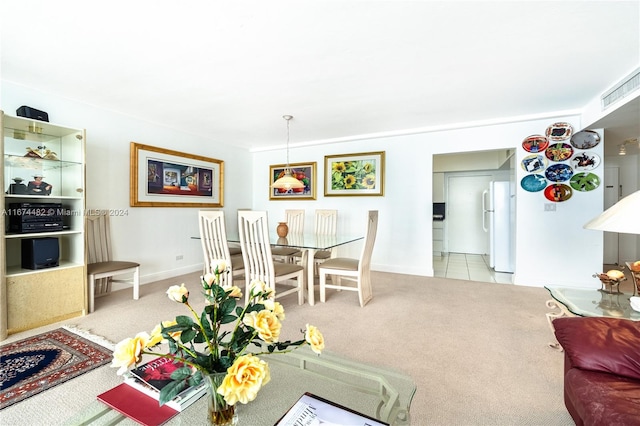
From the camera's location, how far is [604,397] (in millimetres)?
1008

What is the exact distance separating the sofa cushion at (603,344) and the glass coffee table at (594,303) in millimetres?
376

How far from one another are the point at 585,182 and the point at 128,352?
15.7ft

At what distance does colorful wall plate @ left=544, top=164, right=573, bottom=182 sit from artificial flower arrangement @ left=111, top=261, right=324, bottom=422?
425 cm

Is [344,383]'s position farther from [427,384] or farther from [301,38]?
[301,38]

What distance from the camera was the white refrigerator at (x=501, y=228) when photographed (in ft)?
15.2

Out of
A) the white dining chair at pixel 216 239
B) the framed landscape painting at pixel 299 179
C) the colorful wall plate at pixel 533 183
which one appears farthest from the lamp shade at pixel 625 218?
the framed landscape painting at pixel 299 179

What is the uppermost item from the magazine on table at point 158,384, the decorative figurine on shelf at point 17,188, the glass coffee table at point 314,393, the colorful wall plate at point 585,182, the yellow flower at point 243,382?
the colorful wall plate at point 585,182

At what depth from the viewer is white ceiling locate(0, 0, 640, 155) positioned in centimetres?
176

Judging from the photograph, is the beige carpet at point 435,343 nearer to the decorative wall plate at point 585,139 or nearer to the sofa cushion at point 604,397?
the sofa cushion at point 604,397

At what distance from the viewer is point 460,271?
15.5 ft

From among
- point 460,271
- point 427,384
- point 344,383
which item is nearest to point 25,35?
point 344,383

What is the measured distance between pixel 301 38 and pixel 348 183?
3057mm

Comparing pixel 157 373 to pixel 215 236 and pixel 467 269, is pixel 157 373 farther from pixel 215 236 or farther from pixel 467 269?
pixel 467 269

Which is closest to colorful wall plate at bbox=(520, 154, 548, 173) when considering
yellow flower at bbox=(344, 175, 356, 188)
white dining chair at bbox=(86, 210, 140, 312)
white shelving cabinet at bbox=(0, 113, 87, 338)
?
yellow flower at bbox=(344, 175, 356, 188)
